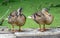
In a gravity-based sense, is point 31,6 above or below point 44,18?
above

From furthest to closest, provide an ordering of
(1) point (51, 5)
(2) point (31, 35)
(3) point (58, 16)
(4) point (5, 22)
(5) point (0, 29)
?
(1) point (51, 5)
(3) point (58, 16)
(4) point (5, 22)
(5) point (0, 29)
(2) point (31, 35)

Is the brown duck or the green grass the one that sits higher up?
the green grass

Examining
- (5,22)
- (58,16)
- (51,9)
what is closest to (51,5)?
(51,9)

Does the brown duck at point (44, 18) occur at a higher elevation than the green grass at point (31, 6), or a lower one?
lower

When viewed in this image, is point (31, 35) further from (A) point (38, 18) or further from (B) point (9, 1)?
(B) point (9, 1)

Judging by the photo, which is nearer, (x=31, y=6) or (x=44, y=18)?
(x=44, y=18)

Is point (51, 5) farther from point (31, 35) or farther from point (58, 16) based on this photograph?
point (31, 35)

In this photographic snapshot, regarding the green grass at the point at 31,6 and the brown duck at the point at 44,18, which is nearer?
the brown duck at the point at 44,18


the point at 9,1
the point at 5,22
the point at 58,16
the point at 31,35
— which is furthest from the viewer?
the point at 9,1

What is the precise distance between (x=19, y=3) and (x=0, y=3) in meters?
0.52

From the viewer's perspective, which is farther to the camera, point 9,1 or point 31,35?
point 9,1

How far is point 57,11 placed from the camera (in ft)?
27.6

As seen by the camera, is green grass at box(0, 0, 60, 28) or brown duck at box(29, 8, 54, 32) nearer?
brown duck at box(29, 8, 54, 32)

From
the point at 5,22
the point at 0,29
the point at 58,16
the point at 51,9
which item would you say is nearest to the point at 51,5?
the point at 51,9
